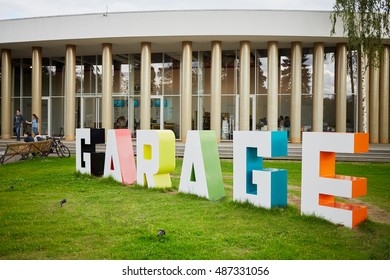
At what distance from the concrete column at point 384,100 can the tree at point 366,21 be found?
296cm

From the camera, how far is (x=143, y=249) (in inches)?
198

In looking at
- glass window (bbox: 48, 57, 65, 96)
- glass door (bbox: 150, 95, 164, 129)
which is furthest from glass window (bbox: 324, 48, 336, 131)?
glass window (bbox: 48, 57, 65, 96)

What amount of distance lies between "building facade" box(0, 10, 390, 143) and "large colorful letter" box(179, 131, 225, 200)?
13.3 meters

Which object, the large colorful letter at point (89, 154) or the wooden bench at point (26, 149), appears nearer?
the large colorful letter at point (89, 154)

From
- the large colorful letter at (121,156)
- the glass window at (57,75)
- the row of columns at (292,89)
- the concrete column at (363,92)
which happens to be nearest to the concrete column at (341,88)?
the row of columns at (292,89)

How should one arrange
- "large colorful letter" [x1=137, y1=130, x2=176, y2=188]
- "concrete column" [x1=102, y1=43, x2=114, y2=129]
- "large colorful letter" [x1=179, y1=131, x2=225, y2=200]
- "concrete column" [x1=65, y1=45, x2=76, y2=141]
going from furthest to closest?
1. "concrete column" [x1=65, y1=45, x2=76, y2=141]
2. "concrete column" [x1=102, y1=43, x2=114, y2=129]
3. "large colorful letter" [x1=137, y1=130, x2=176, y2=188]
4. "large colorful letter" [x1=179, y1=131, x2=225, y2=200]

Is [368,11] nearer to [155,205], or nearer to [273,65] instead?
[273,65]

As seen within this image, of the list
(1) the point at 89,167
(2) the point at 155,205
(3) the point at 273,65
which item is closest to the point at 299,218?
(2) the point at 155,205

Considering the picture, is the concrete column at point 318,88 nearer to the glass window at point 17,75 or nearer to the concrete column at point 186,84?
the concrete column at point 186,84

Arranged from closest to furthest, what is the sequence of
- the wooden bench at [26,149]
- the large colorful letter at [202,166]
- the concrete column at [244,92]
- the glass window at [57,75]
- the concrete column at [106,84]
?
the large colorful letter at [202,166]
the wooden bench at [26,149]
the concrete column at [244,92]
the concrete column at [106,84]
the glass window at [57,75]

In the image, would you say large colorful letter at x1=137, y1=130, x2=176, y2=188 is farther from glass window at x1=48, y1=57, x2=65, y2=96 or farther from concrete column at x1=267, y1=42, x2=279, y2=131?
glass window at x1=48, y1=57, x2=65, y2=96

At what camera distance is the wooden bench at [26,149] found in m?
14.7

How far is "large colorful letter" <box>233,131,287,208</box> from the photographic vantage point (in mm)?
6871

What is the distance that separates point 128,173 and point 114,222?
3.97 metres
